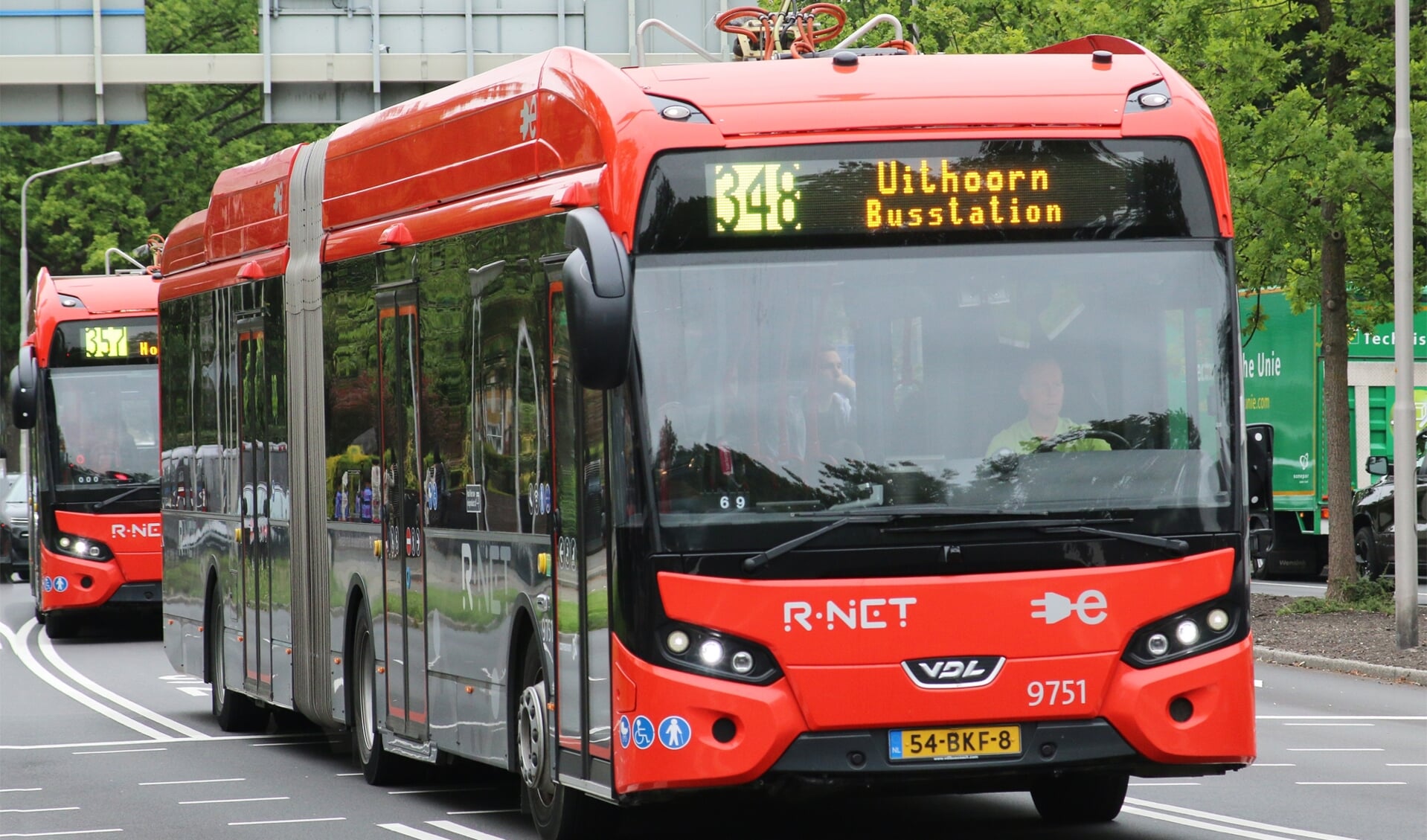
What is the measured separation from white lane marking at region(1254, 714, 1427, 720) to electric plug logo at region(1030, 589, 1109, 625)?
289 inches

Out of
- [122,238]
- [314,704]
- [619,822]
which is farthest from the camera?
[122,238]

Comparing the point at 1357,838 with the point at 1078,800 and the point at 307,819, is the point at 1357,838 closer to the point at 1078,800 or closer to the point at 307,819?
the point at 1078,800

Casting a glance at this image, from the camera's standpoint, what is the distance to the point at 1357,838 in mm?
10258

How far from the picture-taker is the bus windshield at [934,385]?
880cm

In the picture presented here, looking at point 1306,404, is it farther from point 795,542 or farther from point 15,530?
point 795,542

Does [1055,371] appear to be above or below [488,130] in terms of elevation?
below

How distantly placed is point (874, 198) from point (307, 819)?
436cm

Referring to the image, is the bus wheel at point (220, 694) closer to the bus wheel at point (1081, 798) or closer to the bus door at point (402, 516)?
the bus door at point (402, 516)

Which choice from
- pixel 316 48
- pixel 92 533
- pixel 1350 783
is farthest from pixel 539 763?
pixel 316 48

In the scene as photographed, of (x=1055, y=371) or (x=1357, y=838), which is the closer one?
(x=1055, y=371)

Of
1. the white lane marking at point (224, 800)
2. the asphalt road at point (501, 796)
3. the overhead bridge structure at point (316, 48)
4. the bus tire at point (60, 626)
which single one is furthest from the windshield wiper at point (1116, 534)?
the overhead bridge structure at point (316, 48)

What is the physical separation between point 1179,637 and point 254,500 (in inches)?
310

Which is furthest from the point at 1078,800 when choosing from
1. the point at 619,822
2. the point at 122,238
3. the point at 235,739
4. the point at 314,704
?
the point at 122,238

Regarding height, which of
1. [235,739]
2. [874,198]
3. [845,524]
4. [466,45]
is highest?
[466,45]
